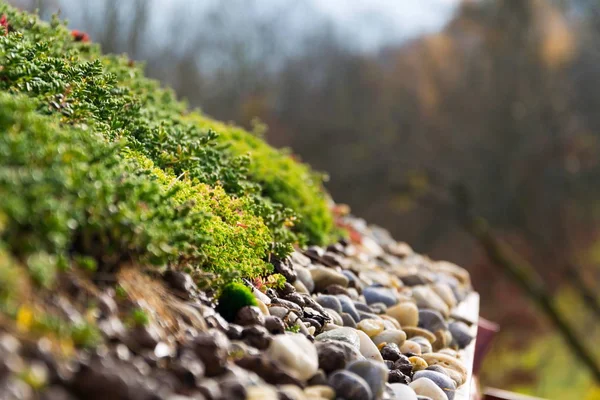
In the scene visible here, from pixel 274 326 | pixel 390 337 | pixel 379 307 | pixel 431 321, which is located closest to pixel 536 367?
pixel 431 321

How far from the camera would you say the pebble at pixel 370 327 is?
291 centimetres

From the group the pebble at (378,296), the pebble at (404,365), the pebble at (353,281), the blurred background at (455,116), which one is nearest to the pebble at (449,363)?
the pebble at (404,365)

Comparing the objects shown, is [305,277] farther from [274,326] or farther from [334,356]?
Answer: [334,356]

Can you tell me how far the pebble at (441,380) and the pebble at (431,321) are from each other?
90cm

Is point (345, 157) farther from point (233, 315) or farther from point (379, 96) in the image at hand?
point (233, 315)

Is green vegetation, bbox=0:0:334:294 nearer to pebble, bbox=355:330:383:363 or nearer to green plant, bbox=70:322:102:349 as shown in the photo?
green plant, bbox=70:322:102:349

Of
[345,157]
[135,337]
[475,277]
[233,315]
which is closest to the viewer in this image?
[135,337]

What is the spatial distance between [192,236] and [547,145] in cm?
1210

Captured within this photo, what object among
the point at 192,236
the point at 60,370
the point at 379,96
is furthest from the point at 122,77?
the point at 379,96

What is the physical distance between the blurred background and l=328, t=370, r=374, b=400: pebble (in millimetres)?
11499

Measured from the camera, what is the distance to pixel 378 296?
3516mm

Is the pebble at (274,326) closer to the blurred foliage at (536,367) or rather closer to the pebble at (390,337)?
the pebble at (390,337)

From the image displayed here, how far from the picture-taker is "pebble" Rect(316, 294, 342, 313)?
3.02 m

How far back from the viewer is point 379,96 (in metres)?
14.3
